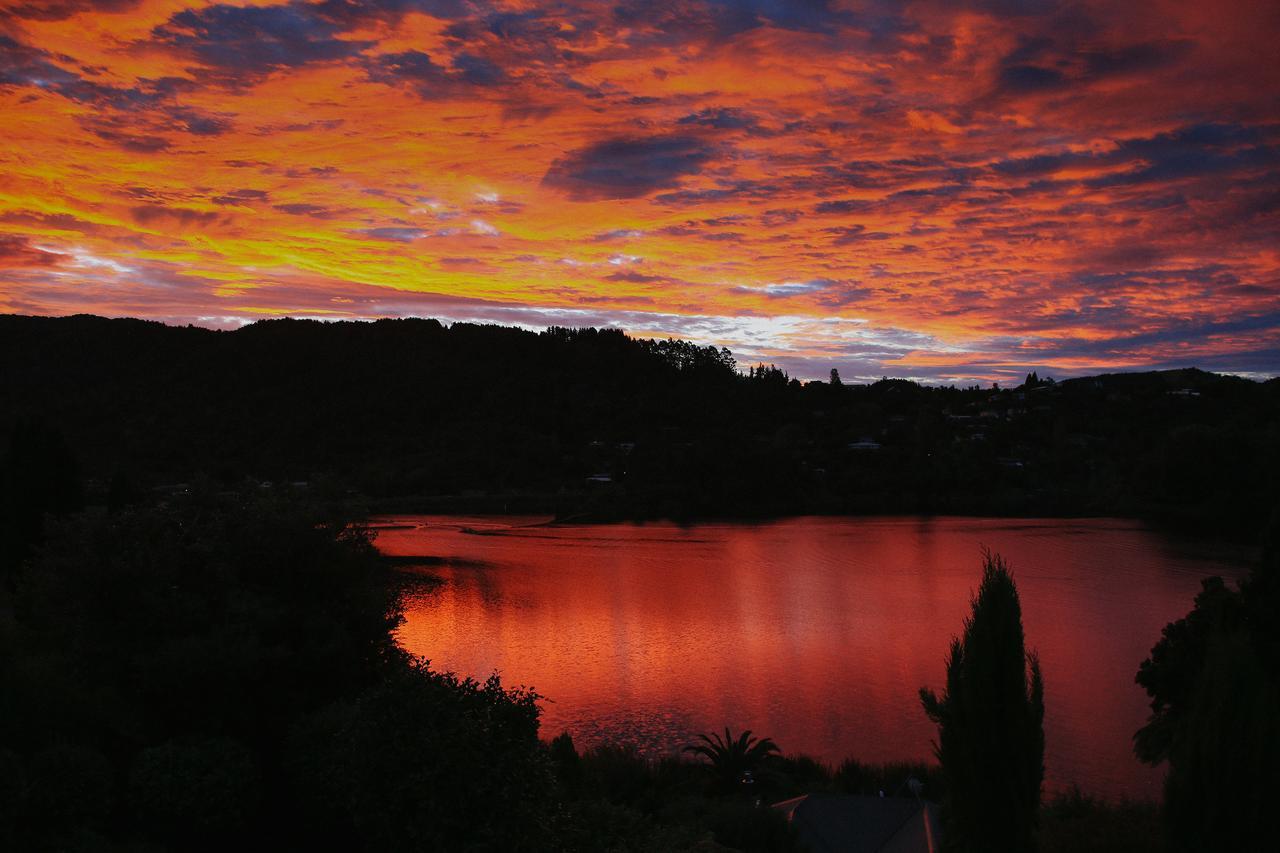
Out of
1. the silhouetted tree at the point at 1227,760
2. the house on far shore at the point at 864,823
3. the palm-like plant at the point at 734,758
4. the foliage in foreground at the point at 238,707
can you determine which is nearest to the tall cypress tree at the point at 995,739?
the silhouetted tree at the point at 1227,760

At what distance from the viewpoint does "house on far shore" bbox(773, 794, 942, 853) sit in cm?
1082

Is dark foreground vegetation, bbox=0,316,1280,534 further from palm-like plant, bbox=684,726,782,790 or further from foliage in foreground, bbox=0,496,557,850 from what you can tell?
palm-like plant, bbox=684,726,782,790

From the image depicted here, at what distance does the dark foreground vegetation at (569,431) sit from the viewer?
164ft

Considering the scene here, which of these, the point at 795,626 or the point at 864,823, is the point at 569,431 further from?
the point at 864,823

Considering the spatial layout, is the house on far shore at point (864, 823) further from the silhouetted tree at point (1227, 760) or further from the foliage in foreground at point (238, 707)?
the foliage in foreground at point (238, 707)

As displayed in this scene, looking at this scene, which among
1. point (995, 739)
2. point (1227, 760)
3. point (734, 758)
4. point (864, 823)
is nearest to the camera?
point (1227, 760)

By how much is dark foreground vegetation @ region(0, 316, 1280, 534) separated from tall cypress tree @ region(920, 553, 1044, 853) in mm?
38267

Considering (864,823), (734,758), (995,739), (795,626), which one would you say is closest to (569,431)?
(795,626)

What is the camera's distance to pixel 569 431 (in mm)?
70500

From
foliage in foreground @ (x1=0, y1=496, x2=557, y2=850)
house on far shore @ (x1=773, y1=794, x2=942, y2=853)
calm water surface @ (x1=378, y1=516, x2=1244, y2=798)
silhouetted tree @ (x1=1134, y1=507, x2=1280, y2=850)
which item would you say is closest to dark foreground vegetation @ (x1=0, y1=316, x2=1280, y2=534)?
calm water surface @ (x1=378, y1=516, x2=1244, y2=798)

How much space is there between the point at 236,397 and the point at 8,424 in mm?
15343

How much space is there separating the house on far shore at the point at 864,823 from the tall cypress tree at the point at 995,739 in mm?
2995

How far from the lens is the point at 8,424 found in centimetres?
4247

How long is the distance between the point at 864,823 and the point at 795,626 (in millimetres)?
15401
